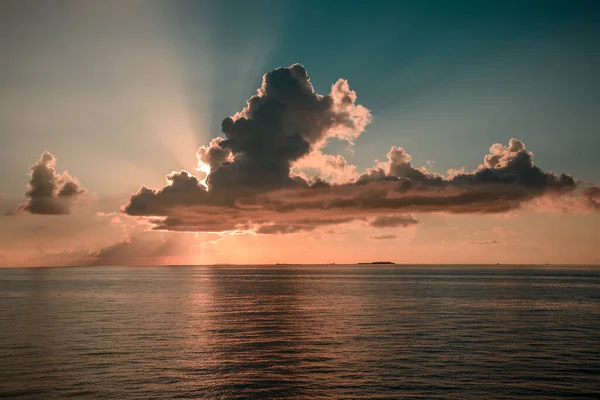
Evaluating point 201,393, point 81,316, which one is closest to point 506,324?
point 201,393

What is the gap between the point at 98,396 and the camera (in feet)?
123

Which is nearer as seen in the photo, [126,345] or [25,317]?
[126,345]

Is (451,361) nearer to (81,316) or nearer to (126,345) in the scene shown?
(126,345)

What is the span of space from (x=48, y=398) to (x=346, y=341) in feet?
110

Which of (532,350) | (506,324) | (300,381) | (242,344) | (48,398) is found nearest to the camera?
(48,398)

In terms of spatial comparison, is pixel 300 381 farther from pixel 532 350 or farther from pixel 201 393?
pixel 532 350

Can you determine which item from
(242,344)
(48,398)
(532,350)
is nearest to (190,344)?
(242,344)

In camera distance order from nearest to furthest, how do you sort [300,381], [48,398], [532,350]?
1. [48,398]
2. [300,381]
3. [532,350]

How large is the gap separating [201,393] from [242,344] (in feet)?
65.2

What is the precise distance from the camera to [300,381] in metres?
41.9

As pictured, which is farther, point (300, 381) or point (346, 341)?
point (346, 341)

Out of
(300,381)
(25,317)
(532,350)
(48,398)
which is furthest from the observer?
(25,317)

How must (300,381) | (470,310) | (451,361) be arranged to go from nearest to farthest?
(300,381) < (451,361) < (470,310)

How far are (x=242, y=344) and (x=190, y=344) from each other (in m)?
6.30
